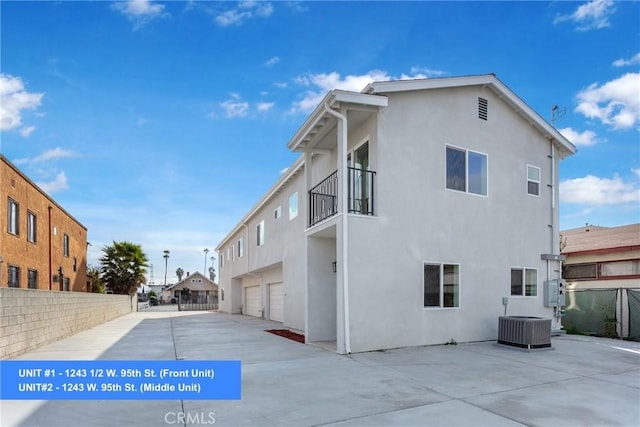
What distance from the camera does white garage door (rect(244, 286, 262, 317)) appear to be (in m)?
23.6

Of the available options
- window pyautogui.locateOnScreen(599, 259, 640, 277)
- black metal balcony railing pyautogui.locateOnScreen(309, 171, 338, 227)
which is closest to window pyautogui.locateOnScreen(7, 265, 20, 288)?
black metal balcony railing pyautogui.locateOnScreen(309, 171, 338, 227)

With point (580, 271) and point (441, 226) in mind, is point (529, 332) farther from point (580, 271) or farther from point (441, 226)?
point (580, 271)

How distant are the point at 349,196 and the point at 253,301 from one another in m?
16.2

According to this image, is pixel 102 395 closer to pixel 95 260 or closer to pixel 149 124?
pixel 149 124

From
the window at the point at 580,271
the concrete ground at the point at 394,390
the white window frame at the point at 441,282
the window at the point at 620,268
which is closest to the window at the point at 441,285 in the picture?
the white window frame at the point at 441,282

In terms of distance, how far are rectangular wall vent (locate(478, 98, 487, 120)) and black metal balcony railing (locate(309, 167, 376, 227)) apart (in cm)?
402

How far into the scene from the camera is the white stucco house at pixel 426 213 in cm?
997

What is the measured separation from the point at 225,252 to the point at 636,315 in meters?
26.1

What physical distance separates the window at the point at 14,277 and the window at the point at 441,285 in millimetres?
14564

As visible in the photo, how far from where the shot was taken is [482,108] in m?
12.4

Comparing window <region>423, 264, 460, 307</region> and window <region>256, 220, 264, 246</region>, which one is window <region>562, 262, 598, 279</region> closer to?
window <region>423, 264, 460, 307</region>

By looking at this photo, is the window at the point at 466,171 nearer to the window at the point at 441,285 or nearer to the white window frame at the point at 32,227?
the window at the point at 441,285

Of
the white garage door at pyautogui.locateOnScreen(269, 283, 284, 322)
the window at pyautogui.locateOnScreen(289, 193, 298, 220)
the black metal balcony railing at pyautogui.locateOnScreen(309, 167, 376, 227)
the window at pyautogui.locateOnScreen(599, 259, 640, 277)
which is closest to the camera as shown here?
the black metal balcony railing at pyautogui.locateOnScreen(309, 167, 376, 227)

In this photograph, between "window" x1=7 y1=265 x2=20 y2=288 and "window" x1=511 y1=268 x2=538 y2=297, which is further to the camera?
"window" x1=7 y1=265 x2=20 y2=288
